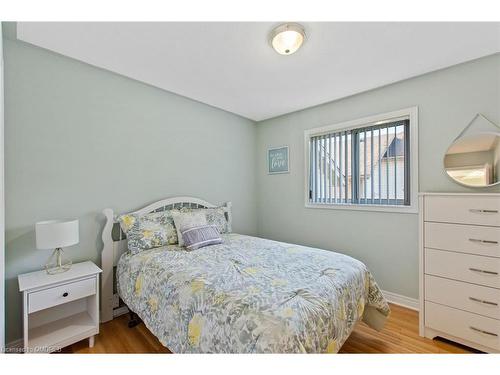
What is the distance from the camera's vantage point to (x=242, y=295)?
1256 millimetres

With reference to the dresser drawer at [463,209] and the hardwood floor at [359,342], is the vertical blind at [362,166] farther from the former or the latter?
the hardwood floor at [359,342]

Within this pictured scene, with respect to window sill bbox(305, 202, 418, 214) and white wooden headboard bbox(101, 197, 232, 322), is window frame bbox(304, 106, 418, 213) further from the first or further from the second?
white wooden headboard bbox(101, 197, 232, 322)

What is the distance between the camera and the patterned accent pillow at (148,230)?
2.07m

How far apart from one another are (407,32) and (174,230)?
257cm

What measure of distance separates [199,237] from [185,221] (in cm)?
25

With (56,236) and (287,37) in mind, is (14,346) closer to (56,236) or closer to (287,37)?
(56,236)

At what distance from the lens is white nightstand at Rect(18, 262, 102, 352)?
5.01 feet

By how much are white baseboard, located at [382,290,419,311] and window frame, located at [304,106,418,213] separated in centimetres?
93

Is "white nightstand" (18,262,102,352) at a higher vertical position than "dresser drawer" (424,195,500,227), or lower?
lower

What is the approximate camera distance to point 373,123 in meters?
2.58

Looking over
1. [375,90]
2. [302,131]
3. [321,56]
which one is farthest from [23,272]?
[375,90]

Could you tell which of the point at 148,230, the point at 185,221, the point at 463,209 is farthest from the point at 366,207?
the point at 148,230

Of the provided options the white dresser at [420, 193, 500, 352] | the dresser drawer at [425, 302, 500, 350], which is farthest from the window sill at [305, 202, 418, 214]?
the dresser drawer at [425, 302, 500, 350]
